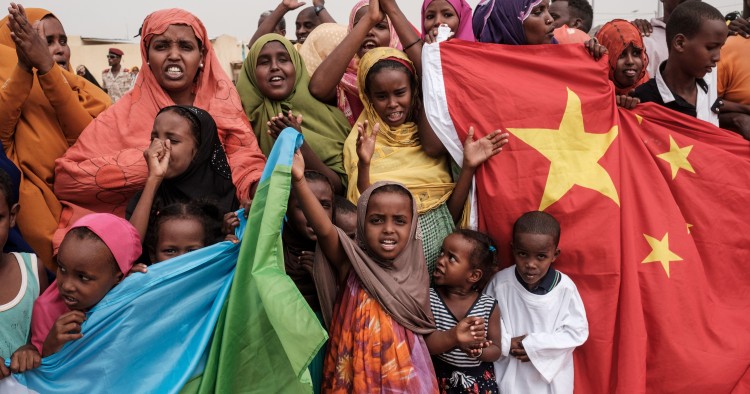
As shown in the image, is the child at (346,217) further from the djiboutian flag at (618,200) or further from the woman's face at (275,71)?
the woman's face at (275,71)

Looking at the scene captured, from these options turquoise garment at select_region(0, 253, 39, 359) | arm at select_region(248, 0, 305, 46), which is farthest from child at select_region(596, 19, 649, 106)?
turquoise garment at select_region(0, 253, 39, 359)

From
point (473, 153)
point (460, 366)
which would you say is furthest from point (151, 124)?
point (460, 366)

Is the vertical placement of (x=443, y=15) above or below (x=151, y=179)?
above

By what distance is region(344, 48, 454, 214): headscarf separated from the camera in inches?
137

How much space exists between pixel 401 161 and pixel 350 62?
890mm

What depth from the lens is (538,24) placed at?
3770 mm

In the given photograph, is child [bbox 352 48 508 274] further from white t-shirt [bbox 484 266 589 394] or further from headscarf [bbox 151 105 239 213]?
headscarf [bbox 151 105 239 213]

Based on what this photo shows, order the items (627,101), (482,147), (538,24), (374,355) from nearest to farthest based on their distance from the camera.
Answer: (374,355)
(482,147)
(627,101)
(538,24)

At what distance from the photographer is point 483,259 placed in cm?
325

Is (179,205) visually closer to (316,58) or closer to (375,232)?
(375,232)

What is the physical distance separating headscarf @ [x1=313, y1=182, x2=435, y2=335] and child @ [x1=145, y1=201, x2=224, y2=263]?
493 millimetres

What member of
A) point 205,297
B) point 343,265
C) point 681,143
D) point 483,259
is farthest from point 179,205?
point 681,143

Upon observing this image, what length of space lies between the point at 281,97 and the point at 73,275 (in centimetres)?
172

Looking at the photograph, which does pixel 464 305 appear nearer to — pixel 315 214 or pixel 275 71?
pixel 315 214
